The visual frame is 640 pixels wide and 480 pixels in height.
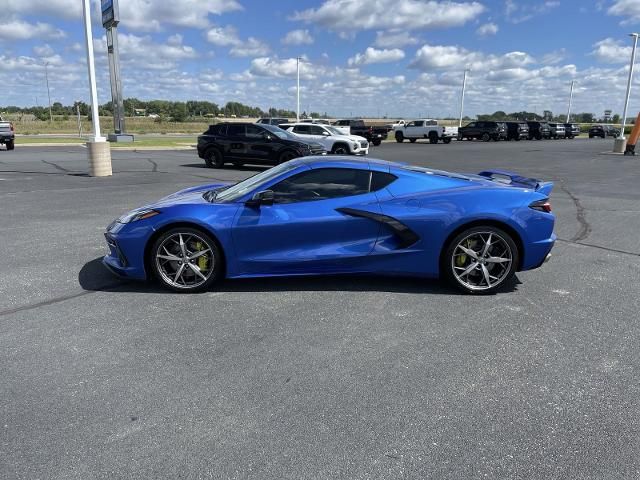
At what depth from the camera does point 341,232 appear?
15.5ft

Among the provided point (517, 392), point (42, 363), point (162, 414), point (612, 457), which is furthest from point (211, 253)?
point (612, 457)

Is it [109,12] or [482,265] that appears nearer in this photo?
[482,265]

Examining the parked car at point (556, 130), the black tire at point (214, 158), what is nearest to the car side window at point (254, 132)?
the black tire at point (214, 158)

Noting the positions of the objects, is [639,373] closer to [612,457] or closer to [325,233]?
[612,457]

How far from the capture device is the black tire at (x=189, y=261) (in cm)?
473

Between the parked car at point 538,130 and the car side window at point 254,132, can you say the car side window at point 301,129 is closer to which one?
the car side window at point 254,132

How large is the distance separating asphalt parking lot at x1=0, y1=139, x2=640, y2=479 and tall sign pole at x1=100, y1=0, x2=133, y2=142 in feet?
88.4

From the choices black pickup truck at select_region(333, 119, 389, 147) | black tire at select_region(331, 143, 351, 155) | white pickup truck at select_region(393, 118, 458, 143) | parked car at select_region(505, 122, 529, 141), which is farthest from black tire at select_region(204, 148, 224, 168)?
parked car at select_region(505, 122, 529, 141)

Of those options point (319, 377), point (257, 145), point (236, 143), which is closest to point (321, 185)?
point (319, 377)

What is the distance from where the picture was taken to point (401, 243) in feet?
15.7

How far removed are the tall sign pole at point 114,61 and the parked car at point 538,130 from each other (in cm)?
3940

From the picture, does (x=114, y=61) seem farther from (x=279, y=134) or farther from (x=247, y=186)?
(x=247, y=186)

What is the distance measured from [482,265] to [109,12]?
2970 centimetres

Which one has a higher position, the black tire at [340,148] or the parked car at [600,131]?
the parked car at [600,131]
